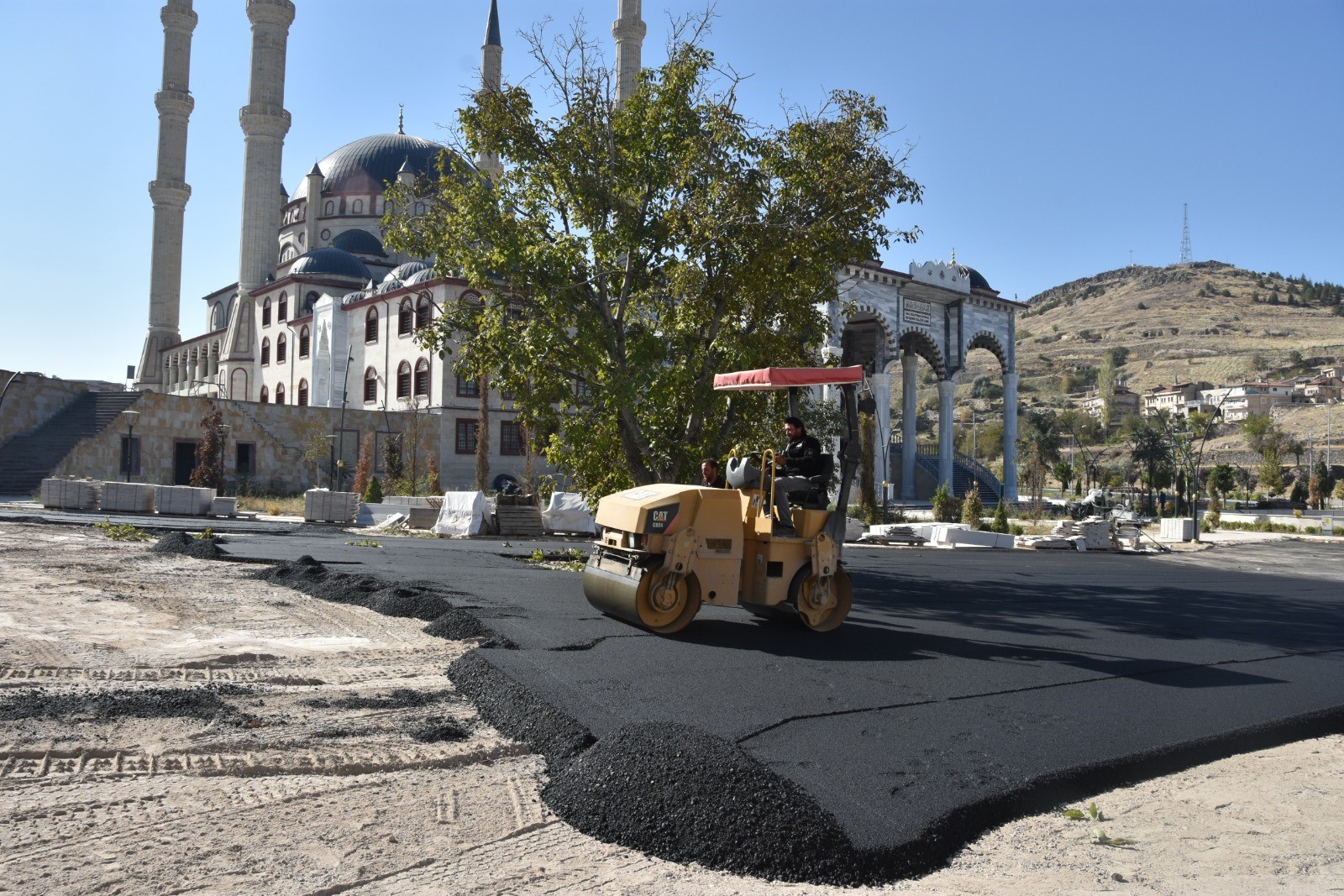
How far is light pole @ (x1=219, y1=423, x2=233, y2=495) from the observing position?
119 ft

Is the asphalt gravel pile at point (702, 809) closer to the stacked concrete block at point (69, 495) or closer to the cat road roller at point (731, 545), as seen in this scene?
the cat road roller at point (731, 545)

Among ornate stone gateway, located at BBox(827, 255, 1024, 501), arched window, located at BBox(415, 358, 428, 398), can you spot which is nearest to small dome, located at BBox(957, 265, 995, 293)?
ornate stone gateway, located at BBox(827, 255, 1024, 501)

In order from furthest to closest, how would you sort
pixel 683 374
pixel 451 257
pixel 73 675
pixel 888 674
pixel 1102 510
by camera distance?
1. pixel 1102 510
2. pixel 451 257
3. pixel 683 374
4. pixel 888 674
5. pixel 73 675

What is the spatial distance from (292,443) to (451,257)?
27.7 meters

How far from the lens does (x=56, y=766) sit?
480 centimetres

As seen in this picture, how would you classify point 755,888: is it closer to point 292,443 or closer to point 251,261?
point 292,443

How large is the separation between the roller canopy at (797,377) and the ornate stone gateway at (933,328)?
30.6 meters

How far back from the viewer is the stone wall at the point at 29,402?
39.1m

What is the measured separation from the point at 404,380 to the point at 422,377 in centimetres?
173

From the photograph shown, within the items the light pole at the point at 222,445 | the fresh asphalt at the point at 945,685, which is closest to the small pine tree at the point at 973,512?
the fresh asphalt at the point at 945,685

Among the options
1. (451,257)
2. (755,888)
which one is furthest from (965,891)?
(451,257)

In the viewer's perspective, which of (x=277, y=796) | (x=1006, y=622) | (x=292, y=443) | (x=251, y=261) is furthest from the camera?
(x=251, y=261)

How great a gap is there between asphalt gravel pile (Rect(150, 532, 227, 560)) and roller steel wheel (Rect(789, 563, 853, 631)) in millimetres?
9616

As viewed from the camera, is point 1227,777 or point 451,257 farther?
point 451,257
